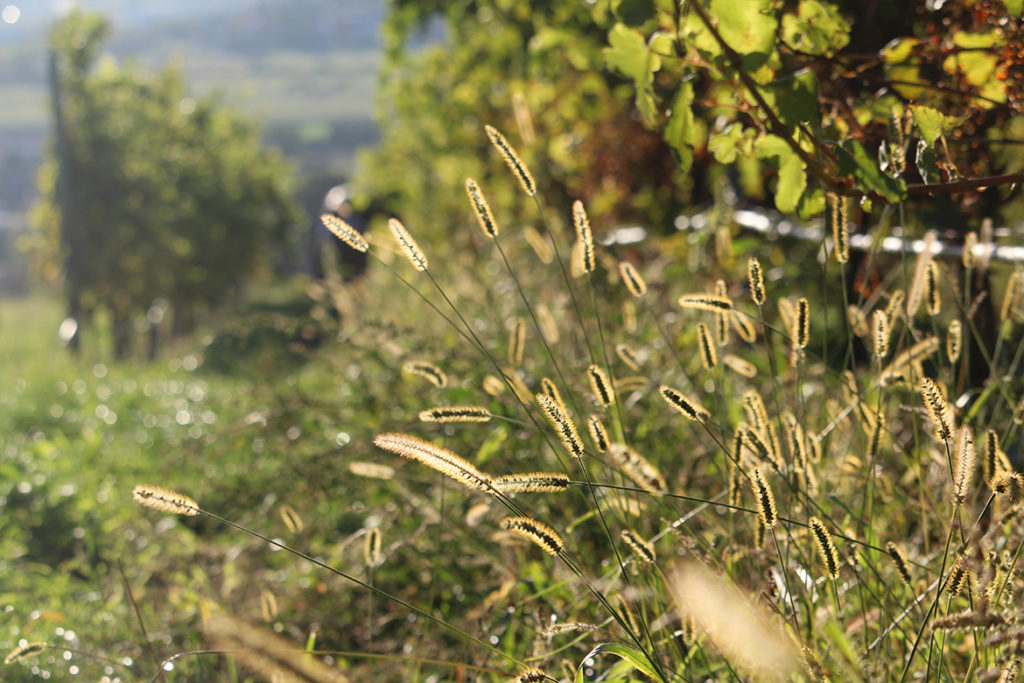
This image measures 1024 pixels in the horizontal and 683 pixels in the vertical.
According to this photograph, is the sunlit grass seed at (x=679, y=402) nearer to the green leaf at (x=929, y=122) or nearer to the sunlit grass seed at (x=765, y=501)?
the sunlit grass seed at (x=765, y=501)

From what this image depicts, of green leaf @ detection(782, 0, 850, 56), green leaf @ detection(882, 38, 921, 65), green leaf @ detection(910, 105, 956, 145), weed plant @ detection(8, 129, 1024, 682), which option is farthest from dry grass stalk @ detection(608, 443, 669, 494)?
green leaf @ detection(882, 38, 921, 65)

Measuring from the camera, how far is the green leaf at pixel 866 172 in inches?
61.1

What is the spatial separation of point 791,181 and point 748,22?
0.29 metres

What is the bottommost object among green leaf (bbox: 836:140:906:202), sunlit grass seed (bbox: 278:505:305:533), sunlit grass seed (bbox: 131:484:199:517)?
sunlit grass seed (bbox: 278:505:305:533)

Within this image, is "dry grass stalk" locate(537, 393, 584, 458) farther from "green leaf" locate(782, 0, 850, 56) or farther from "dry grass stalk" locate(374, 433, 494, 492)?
"green leaf" locate(782, 0, 850, 56)

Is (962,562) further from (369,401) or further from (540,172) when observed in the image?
(540,172)

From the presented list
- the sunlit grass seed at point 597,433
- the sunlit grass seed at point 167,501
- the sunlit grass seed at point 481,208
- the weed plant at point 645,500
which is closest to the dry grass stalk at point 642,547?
the weed plant at point 645,500

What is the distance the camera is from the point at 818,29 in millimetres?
1802

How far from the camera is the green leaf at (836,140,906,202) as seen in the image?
1.55 metres

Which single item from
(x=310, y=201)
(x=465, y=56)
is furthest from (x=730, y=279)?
(x=310, y=201)

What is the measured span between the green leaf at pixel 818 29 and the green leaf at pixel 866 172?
0.30 m

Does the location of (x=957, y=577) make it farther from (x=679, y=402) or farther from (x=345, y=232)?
(x=345, y=232)

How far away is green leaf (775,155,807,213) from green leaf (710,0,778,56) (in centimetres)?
20

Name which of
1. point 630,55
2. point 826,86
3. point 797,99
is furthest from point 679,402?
point 826,86
